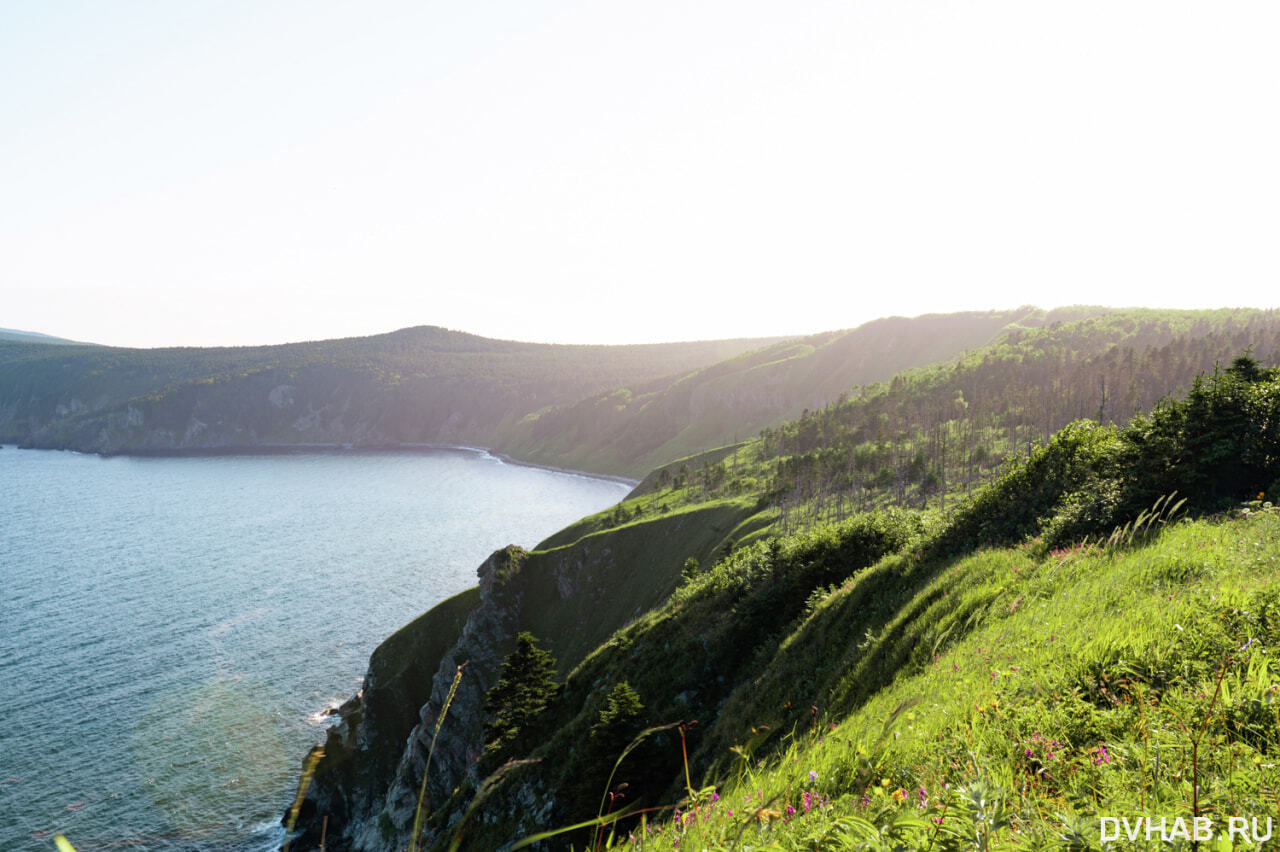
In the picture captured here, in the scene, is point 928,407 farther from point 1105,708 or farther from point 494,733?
point 1105,708

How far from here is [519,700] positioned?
3759cm

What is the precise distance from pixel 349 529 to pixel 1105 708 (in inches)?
6925

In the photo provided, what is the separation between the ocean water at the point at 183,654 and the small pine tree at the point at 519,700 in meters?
19.9

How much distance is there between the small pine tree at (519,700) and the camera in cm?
3512

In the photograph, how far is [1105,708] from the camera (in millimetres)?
7832

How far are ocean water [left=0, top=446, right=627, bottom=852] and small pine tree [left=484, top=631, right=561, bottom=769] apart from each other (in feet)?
65.3

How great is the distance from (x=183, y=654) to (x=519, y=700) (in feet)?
238

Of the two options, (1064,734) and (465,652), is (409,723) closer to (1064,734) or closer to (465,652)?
(465,652)

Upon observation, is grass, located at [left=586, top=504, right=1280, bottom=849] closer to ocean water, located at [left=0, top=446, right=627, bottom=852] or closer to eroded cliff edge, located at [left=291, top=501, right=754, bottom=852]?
ocean water, located at [left=0, top=446, right=627, bottom=852]

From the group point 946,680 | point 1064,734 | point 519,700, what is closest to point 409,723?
point 519,700

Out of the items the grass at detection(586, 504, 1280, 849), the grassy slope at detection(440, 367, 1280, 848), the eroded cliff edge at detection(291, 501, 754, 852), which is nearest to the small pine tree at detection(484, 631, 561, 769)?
the grassy slope at detection(440, 367, 1280, 848)

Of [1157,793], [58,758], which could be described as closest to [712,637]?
[1157,793]

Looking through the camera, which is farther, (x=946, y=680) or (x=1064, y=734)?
(x=946, y=680)

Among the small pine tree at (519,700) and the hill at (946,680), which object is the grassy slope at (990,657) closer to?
the hill at (946,680)
